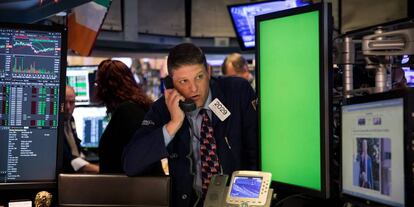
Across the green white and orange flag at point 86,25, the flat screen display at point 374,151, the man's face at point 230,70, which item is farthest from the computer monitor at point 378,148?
the man's face at point 230,70

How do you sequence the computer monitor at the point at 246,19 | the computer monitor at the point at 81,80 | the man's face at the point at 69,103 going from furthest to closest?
the computer monitor at the point at 246,19
the computer monitor at the point at 81,80
the man's face at the point at 69,103

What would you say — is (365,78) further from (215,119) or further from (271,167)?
(215,119)

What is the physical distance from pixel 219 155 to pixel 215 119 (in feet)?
0.56

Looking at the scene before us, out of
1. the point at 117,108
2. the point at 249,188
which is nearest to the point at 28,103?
the point at 117,108

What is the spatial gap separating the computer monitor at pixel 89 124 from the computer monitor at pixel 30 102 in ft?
9.79

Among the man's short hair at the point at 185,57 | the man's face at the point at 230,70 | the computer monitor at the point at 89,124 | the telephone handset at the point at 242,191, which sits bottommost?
the telephone handset at the point at 242,191

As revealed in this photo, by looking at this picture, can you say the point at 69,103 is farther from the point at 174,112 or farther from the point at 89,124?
the point at 174,112

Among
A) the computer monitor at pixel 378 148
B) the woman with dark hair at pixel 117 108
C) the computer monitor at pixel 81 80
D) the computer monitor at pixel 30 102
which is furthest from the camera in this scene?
the computer monitor at pixel 81 80

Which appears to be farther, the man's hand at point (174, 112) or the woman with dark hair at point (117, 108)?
the woman with dark hair at point (117, 108)

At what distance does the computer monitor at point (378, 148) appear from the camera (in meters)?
1.51

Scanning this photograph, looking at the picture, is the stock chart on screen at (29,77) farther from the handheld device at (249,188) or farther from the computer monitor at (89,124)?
the computer monitor at (89,124)

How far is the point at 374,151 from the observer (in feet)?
5.54

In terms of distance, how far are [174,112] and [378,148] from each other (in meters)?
1.21

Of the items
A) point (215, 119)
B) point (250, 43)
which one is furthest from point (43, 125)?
point (250, 43)
